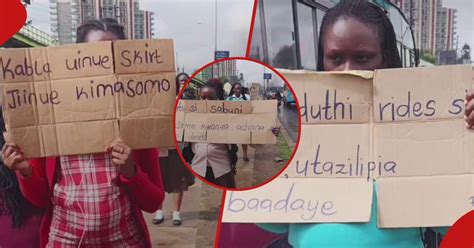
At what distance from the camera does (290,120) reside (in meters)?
1.80

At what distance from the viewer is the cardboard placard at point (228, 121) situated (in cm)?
176

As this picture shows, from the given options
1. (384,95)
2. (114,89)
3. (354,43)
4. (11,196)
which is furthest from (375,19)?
(11,196)

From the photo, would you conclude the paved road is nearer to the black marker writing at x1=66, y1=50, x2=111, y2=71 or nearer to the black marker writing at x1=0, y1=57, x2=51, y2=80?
the black marker writing at x1=66, y1=50, x2=111, y2=71

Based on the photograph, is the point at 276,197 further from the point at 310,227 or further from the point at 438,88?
the point at 438,88

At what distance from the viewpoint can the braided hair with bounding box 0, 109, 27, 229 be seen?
1.89 meters

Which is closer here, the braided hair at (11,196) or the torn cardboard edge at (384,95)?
the torn cardboard edge at (384,95)

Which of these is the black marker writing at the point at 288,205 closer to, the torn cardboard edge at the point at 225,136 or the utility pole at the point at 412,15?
the torn cardboard edge at the point at 225,136

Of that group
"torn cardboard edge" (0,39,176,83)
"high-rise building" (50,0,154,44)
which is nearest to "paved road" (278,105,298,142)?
"torn cardboard edge" (0,39,176,83)

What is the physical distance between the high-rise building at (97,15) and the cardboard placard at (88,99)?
4 centimetres

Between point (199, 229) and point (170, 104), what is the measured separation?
47 cm

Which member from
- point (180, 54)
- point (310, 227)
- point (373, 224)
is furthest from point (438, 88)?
point (180, 54)

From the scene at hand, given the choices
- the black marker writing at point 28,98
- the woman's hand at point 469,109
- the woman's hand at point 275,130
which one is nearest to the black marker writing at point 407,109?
the woman's hand at point 469,109

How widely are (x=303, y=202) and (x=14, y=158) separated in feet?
3.29

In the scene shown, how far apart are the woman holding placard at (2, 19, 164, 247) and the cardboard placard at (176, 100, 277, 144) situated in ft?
0.60
